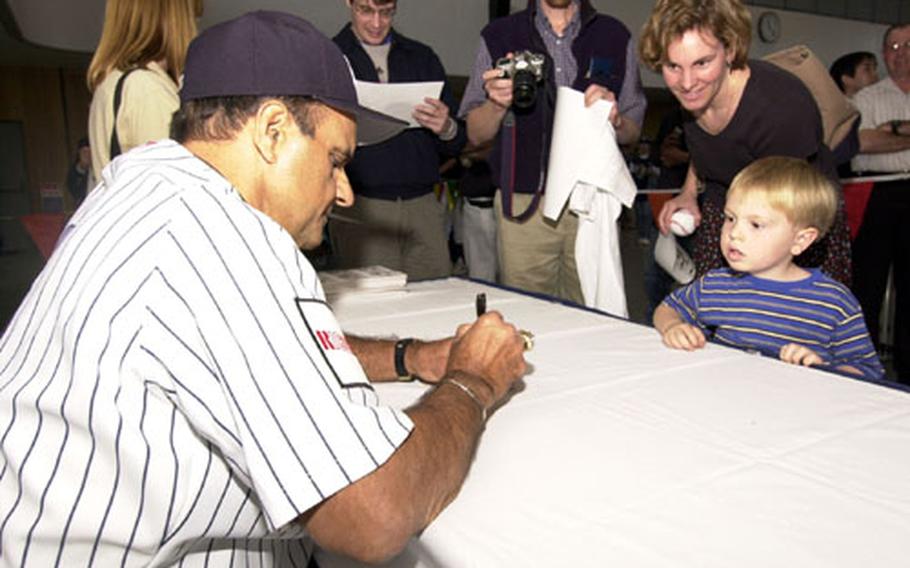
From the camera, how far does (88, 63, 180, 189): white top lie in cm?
177

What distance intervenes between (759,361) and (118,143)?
65.6 inches

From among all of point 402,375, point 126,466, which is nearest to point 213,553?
point 126,466

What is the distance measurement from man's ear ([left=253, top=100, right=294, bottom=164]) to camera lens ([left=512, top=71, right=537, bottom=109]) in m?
1.55

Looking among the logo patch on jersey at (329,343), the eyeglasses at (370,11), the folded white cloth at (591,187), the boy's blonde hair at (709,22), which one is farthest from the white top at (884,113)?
the logo patch on jersey at (329,343)

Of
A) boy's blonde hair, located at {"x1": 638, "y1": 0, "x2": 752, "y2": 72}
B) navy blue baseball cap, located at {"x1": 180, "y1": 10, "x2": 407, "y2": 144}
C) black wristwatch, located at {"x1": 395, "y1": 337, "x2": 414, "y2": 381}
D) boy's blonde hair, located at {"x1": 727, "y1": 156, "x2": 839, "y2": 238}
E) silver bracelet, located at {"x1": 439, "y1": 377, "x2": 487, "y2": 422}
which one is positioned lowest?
black wristwatch, located at {"x1": 395, "y1": 337, "x2": 414, "y2": 381}

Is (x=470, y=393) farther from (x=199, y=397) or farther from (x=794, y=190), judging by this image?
(x=794, y=190)

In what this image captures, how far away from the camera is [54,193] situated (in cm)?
1021

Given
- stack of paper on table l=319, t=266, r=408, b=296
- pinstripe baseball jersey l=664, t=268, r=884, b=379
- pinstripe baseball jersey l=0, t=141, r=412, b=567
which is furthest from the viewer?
stack of paper on table l=319, t=266, r=408, b=296

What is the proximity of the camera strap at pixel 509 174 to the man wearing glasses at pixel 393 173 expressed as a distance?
0.86 ft

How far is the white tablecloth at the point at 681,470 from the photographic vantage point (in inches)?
28.2

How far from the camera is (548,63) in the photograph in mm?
2400

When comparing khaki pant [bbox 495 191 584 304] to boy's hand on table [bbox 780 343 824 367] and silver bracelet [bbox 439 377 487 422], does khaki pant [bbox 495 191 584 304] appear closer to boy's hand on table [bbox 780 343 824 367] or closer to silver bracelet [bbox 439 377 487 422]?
boy's hand on table [bbox 780 343 824 367]

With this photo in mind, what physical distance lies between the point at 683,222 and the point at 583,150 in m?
0.42

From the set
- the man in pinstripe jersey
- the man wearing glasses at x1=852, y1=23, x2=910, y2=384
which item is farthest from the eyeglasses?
the man wearing glasses at x1=852, y1=23, x2=910, y2=384
